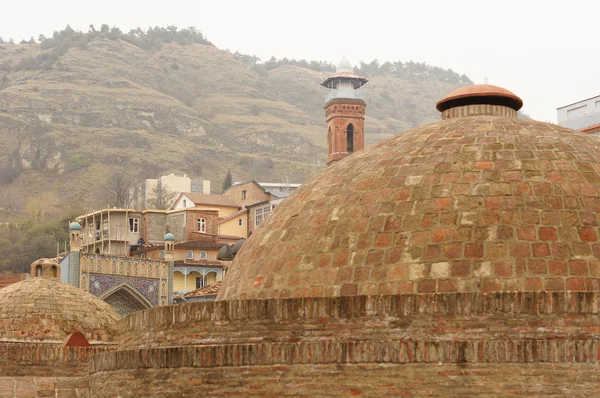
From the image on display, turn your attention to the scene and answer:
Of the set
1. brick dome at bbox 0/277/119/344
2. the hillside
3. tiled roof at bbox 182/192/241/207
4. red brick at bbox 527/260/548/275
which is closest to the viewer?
red brick at bbox 527/260/548/275

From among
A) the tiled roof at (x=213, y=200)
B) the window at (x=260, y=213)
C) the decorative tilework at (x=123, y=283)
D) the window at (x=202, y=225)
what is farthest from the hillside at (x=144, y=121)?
the decorative tilework at (x=123, y=283)

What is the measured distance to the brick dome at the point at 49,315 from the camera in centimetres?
2470

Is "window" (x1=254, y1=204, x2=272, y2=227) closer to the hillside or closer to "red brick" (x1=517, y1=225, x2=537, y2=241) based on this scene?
the hillside

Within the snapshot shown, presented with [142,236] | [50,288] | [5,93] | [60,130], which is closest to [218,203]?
[142,236]

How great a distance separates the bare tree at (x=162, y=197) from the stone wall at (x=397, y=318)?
275 feet

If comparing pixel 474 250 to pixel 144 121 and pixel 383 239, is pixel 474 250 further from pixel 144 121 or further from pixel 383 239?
pixel 144 121

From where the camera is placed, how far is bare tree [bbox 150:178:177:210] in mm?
97956

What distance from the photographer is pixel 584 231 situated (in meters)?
11.9

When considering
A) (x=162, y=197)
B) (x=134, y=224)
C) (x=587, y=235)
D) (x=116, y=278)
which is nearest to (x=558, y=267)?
(x=587, y=235)

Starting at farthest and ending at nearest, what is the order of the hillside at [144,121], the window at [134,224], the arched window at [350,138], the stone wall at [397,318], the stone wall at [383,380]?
the hillside at [144,121], the arched window at [350,138], the window at [134,224], the stone wall at [397,318], the stone wall at [383,380]

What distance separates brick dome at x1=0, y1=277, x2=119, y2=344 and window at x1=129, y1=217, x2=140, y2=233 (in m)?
43.0

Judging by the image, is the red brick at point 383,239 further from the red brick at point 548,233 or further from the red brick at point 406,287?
the red brick at point 548,233

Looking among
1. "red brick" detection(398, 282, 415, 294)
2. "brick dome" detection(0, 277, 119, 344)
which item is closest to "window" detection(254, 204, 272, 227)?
"brick dome" detection(0, 277, 119, 344)

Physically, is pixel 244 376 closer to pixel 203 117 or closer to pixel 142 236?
pixel 142 236
